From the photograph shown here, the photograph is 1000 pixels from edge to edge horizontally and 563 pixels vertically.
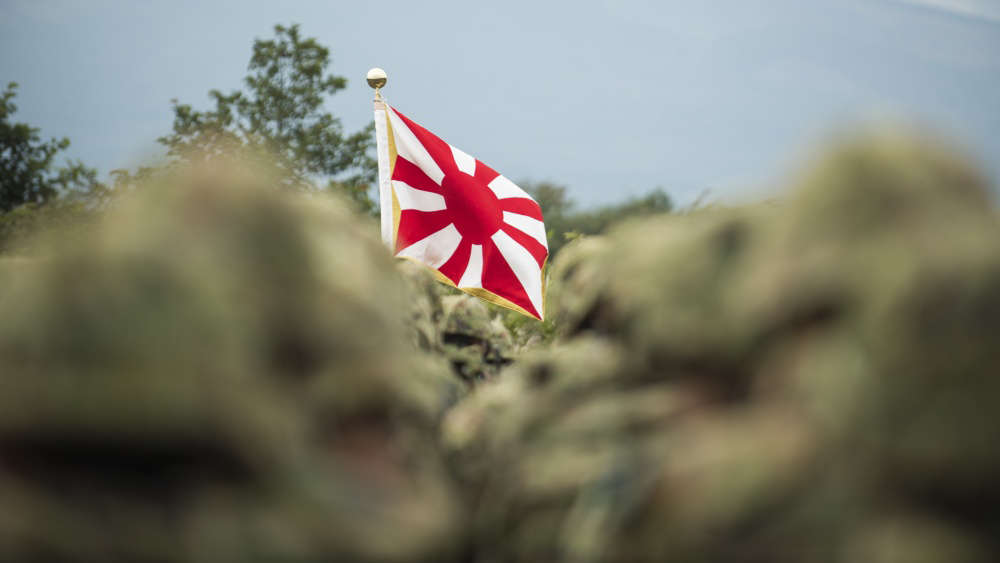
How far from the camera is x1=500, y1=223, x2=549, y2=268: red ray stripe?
254 inches

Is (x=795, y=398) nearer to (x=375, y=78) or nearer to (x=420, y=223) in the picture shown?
(x=420, y=223)

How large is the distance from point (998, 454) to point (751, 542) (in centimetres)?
26

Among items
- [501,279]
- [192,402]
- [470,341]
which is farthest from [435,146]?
[192,402]

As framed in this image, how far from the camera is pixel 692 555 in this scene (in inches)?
33.6

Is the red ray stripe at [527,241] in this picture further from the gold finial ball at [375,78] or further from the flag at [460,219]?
the gold finial ball at [375,78]

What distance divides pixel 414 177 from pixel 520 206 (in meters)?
0.91

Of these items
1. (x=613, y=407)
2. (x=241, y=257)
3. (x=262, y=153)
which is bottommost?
(x=613, y=407)

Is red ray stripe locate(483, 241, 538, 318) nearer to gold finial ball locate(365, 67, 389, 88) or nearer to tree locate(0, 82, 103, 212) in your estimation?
gold finial ball locate(365, 67, 389, 88)

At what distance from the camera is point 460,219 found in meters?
6.38

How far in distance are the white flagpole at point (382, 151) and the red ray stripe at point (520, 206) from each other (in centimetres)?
94

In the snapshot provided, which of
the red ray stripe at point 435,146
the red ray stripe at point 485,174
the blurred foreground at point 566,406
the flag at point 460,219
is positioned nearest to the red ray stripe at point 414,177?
the flag at point 460,219

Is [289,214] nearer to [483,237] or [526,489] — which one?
[526,489]

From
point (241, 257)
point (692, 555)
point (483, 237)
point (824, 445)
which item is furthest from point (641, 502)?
point (483, 237)

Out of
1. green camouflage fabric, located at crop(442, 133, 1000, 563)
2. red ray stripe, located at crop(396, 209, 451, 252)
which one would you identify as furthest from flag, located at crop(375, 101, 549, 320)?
green camouflage fabric, located at crop(442, 133, 1000, 563)
